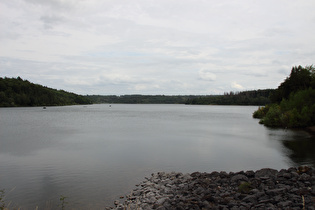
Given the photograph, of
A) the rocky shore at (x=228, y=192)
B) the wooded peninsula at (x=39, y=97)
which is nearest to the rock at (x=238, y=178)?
the rocky shore at (x=228, y=192)

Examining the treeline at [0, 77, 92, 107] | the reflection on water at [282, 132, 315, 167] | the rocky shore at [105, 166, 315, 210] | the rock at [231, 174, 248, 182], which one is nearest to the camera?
the rocky shore at [105, 166, 315, 210]

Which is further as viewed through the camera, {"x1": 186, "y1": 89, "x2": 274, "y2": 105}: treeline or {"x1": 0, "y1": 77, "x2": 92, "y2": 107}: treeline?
{"x1": 186, "y1": 89, "x2": 274, "y2": 105}: treeline

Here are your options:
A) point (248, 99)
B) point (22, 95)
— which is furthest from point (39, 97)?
point (248, 99)

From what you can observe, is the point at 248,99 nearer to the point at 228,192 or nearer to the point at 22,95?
the point at 22,95

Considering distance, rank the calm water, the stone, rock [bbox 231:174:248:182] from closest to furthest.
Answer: the stone
rock [bbox 231:174:248:182]
the calm water

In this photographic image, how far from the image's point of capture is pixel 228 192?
9.19 metres

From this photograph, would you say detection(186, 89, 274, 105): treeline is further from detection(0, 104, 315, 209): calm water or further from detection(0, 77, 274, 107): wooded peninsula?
detection(0, 104, 315, 209): calm water

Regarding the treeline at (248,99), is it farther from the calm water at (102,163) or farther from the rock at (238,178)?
the rock at (238,178)

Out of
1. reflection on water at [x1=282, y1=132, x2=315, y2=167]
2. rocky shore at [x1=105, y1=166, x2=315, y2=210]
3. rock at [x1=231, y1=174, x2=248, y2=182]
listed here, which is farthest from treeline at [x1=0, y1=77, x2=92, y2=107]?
rock at [x1=231, y1=174, x2=248, y2=182]

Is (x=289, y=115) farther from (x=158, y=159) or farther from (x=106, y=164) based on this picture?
(x=106, y=164)

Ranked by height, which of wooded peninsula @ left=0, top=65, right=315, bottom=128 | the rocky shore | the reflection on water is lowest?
the reflection on water

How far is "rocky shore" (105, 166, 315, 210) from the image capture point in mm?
7887

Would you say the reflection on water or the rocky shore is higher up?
the rocky shore

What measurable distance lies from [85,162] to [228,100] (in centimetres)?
16134
